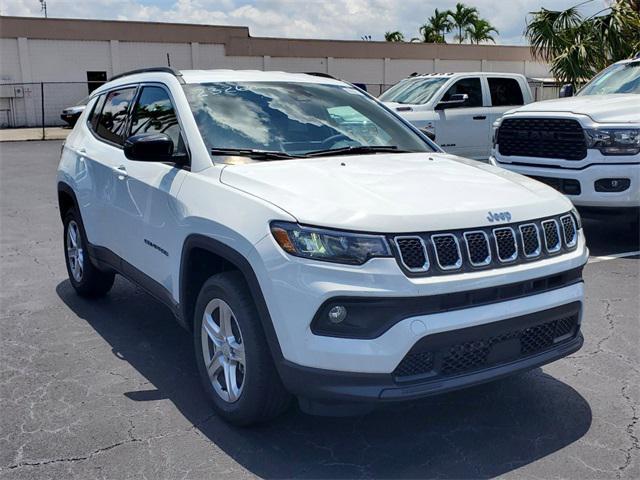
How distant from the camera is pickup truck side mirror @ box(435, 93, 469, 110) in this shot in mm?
11890

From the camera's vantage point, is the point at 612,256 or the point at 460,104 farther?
the point at 460,104

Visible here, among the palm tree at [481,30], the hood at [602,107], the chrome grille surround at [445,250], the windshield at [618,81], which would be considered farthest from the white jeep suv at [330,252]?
the palm tree at [481,30]

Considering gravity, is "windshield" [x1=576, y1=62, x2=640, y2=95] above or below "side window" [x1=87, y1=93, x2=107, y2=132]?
above

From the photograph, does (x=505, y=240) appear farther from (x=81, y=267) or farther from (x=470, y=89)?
(x=470, y=89)

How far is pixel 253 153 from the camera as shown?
3.95 metres

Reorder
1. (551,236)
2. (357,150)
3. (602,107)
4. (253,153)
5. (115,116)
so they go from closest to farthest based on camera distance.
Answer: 1. (551,236)
2. (253,153)
3. (357,150)
4. (115,116)
5. (602,107)

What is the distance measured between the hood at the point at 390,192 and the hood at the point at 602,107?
3.80m

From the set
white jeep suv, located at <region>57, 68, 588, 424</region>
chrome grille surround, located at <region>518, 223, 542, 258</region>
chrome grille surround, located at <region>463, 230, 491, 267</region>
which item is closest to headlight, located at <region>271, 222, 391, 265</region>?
white jeep suv, located at <region>57, 68, 588, 424</region>

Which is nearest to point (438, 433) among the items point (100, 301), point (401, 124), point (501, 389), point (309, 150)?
point (501, 389)

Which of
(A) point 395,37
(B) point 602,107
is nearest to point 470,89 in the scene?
(B) point 602,107

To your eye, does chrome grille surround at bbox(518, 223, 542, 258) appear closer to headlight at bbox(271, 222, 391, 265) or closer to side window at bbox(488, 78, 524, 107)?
headlight at bbox(271, 222, 391, 265)

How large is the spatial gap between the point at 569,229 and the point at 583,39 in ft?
46.8

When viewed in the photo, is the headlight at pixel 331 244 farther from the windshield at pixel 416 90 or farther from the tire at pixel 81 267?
the windshield at pixel 416 90

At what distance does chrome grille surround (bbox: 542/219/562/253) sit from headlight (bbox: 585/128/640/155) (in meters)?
4.07
